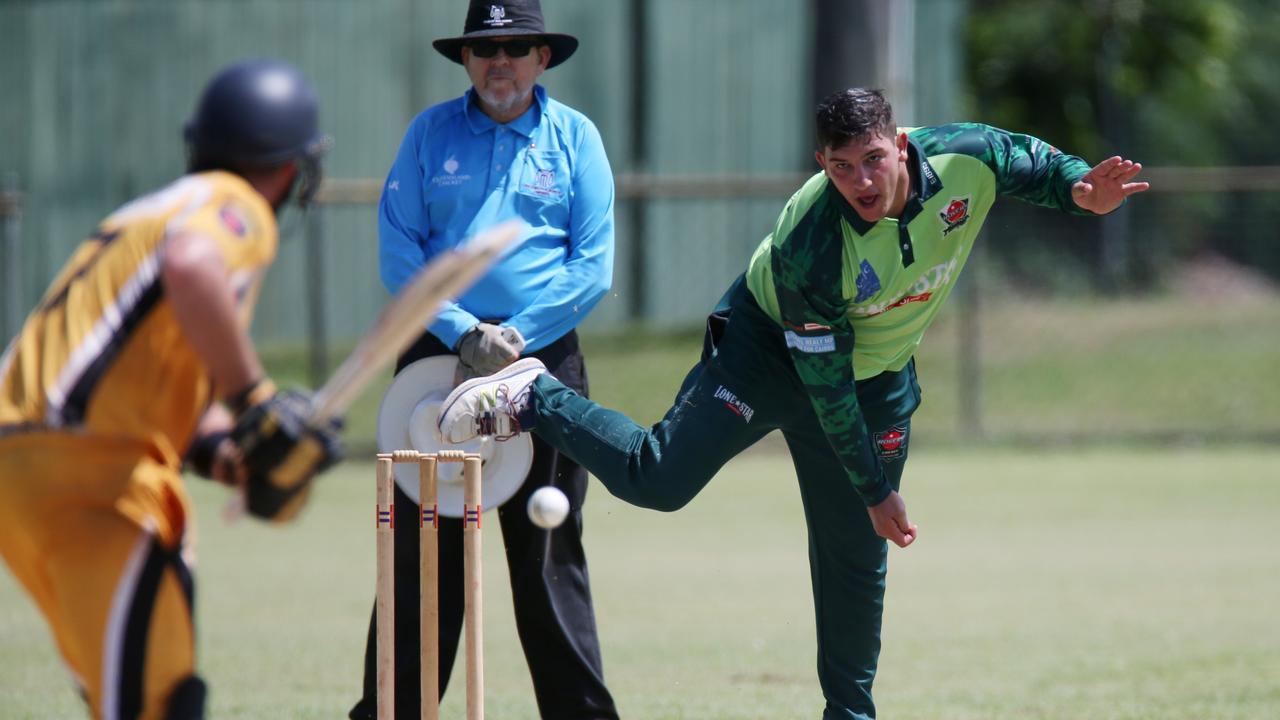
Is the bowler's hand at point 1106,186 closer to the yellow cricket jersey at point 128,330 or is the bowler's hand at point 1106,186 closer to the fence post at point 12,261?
the yellow cricket jersey at point 128,330

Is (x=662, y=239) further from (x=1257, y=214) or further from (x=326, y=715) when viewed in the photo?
(x=326, y=715)

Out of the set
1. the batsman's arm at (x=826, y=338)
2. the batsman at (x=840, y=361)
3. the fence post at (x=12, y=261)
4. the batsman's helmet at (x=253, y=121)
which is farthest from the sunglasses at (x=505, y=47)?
the fence post at (x=12, y=261)

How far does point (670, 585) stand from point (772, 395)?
380 centimetres

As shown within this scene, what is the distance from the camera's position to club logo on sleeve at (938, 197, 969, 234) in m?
4.55

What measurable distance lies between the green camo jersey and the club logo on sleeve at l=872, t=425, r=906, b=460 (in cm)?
22

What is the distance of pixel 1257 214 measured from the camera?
74.6ft

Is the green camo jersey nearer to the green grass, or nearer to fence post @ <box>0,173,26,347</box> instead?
the green grass

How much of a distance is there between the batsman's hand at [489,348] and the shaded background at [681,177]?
31.1 ft

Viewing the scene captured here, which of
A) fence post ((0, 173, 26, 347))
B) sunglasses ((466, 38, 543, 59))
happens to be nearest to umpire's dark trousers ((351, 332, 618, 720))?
sunglasses ((466, 38, 543, 59))

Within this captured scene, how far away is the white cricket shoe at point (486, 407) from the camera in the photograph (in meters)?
4.61

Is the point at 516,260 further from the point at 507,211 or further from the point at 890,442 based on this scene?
the point at 890,442

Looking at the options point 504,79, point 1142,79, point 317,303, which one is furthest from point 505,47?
point 1142,79

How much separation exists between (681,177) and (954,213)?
1445 centimetres

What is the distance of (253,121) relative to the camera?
3.32 metres
